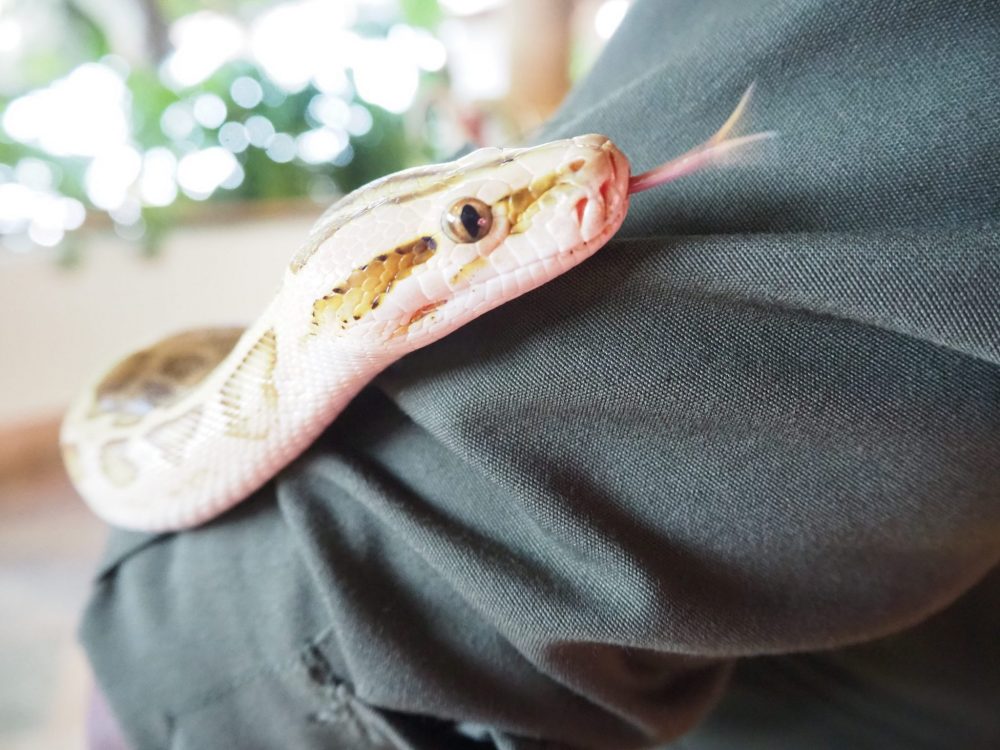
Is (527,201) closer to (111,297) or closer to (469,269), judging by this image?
(469,269)

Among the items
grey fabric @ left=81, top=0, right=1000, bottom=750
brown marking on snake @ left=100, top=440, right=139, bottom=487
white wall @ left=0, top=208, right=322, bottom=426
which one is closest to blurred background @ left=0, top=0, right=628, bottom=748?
white wall @ left=0, top=208, right=322, bottom=426

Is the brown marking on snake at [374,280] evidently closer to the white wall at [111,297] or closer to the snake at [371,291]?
the snake at [371,291]

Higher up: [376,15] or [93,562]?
[376,15]

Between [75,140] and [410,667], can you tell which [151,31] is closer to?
[75,140]

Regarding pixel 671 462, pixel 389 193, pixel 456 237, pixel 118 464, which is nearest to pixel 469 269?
pixel 456 237

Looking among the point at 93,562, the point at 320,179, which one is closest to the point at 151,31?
the point at 320,179

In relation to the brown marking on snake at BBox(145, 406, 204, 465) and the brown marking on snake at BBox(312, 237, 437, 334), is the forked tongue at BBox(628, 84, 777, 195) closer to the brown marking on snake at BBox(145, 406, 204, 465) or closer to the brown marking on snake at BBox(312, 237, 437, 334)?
the brown marking on snake at BBox(312, 237, 437, 334)
